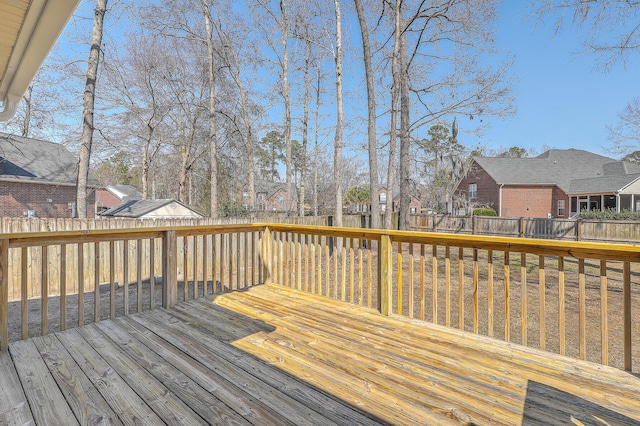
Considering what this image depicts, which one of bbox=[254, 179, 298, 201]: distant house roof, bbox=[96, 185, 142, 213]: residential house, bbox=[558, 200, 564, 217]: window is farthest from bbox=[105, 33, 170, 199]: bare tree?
bbox=[558, 200, 564, 217]: window

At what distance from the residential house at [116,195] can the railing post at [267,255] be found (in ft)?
96.1

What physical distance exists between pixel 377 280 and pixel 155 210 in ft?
42.4

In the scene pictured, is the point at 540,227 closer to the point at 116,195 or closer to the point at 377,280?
the point at 377,280

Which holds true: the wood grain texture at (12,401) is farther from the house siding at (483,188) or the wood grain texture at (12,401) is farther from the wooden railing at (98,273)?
the house siding at (483,188)

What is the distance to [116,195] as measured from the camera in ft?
103

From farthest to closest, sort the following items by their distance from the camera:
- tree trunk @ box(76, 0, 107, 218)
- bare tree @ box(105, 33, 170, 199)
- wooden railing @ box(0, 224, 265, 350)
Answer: bare tree @ box(105, 33, 170, 199) → tree trunk @ box(76, 0, 107, 218) → wooden railing @ box(0, 224, 265, 350)

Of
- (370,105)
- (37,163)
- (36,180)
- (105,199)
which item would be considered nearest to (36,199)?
(36,180)

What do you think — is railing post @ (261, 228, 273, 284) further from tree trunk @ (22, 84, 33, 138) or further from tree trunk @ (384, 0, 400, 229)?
tree trunk @ (22, 84, 33, 138)

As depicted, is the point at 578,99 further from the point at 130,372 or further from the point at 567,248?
the point at 130,372

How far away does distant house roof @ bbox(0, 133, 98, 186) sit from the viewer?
13781 mm

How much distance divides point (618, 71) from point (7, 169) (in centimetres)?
2074

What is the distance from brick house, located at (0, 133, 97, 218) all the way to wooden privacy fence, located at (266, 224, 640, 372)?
48.9 ft

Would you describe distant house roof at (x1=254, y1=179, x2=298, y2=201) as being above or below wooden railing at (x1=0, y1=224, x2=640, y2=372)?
above

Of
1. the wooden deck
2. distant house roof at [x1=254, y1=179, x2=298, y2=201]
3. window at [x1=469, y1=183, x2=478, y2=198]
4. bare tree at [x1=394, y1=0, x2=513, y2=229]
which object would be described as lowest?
the wooden deck
